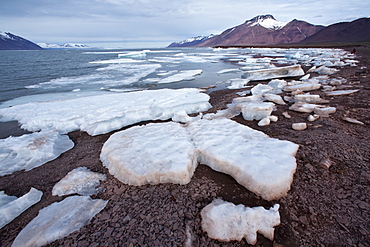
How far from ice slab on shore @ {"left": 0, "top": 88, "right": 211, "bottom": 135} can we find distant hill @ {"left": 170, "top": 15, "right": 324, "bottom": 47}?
504 ft

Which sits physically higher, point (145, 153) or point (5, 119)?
point (145, 153)

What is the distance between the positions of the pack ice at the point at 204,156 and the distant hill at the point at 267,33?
15596cm

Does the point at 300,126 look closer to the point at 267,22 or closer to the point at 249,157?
the point at 249,157

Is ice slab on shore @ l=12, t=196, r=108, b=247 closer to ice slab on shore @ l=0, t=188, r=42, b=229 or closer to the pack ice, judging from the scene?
ice slab on shore @ l=0, t=188, r=42, b=229

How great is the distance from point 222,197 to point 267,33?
178580mm

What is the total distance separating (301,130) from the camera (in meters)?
3.81

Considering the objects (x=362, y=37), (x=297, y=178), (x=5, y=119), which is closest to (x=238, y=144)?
(x=297, y=178)

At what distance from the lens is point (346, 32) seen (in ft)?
286

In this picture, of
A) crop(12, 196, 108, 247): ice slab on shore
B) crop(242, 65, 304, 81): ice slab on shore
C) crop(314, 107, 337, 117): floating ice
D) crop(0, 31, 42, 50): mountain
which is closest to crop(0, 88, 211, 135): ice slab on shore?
crop(12, 196, 108, 247): ice slab on shore

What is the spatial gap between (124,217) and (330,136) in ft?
12.4

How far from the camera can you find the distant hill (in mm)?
136000

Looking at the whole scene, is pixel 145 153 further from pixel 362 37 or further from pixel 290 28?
pixel 290 28

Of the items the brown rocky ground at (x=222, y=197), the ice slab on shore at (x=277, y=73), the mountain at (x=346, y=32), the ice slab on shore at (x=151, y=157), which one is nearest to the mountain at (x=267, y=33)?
the mountain at (x=346, y=32)

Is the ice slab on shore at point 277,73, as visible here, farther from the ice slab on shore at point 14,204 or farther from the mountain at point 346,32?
the mountain at point 346,32
